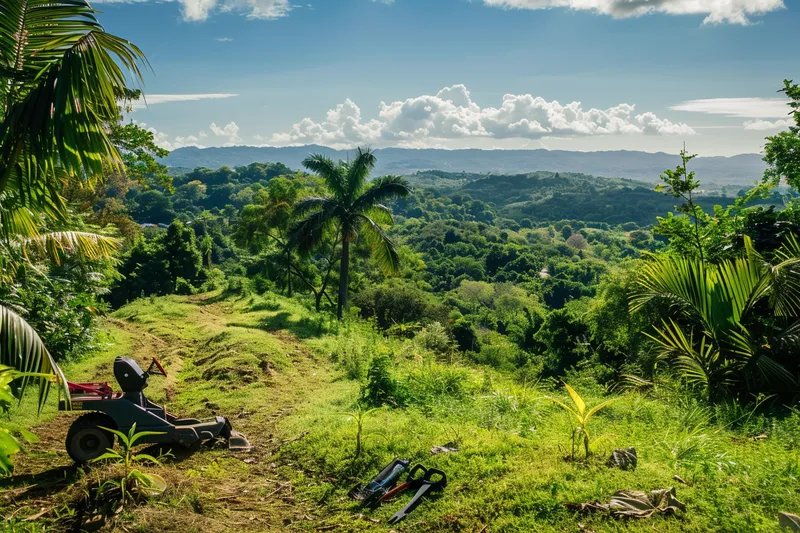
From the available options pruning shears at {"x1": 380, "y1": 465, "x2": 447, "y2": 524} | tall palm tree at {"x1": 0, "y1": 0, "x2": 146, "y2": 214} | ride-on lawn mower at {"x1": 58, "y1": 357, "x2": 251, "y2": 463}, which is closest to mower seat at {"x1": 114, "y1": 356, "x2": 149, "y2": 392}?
ride-on lawn mower at {"x1": 58, "y1": 357, "x2": 251, "y2": 463}

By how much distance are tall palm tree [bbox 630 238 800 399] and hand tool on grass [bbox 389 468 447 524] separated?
3.27 meters

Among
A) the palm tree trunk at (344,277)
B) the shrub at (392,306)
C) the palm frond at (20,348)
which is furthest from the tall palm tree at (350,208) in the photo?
the palm frond at (20,348)

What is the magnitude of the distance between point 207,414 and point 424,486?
4860mm

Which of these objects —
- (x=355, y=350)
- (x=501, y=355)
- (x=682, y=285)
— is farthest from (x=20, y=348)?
(x=501, y=355)

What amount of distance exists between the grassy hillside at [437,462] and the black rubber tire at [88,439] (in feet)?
0.64

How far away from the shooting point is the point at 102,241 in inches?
282

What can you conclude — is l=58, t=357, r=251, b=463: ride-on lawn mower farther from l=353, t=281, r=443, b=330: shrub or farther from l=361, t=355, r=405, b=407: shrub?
l=353, t=281, r=443, b=330: shrub

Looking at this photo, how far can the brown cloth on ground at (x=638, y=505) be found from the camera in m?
4.07

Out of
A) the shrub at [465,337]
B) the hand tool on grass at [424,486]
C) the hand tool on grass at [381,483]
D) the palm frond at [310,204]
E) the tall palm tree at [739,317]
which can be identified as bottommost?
the shrub at [465,337]

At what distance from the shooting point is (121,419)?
6.03 meters

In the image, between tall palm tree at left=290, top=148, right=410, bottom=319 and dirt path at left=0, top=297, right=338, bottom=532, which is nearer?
dirt path at left=0, top=297, right=338, bottom=532

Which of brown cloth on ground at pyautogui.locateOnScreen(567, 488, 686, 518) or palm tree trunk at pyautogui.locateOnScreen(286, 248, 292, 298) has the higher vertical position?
brown cloth on ground at pyautogui.locateOnScreen(567, 488, 686, 518)

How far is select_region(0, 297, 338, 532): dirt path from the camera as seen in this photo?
4.88 metres

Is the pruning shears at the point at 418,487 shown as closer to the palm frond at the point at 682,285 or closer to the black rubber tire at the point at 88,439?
the black rubber tire at the point at 88,439
